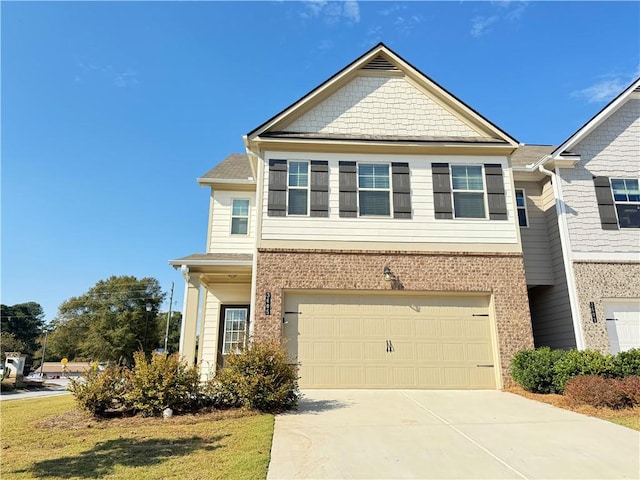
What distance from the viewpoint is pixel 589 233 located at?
11172 mm

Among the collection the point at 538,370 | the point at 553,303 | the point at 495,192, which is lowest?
the point at 538,370

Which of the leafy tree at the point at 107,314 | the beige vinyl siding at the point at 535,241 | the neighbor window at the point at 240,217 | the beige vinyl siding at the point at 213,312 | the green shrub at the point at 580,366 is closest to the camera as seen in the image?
the green shrub at the point at 580,366

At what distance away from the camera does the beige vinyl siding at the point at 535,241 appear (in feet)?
39.0

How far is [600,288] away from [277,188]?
9.18 m

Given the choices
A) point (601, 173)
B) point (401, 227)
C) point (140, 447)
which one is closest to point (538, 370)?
point (401, 227)

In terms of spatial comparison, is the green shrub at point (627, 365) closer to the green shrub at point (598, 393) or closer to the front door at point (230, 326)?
the green shrub at point (598, 393)

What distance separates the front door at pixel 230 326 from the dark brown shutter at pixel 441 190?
6799 millimetres

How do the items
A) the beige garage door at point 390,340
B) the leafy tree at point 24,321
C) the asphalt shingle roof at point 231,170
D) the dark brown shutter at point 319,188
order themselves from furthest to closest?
the leafy tree at point 24,321 → the asphalt shingle roof at point 231,170 → the dark brown shutter at point 319,188 → the beige garage door at point 390,340

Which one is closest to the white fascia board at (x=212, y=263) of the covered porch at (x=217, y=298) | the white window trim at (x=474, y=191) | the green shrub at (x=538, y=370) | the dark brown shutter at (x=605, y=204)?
the covered porch at (x=217, y=298)

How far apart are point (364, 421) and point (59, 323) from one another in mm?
57458

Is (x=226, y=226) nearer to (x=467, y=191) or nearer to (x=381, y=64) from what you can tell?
(x=381, y=64)

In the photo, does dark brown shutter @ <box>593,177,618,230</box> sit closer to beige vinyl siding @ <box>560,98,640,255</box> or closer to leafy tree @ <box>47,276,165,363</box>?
beige vinyl siding @ <box>560,98,640,255</box>

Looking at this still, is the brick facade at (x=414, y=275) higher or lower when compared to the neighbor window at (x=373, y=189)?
lower

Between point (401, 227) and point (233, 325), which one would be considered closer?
point (401, 227)
